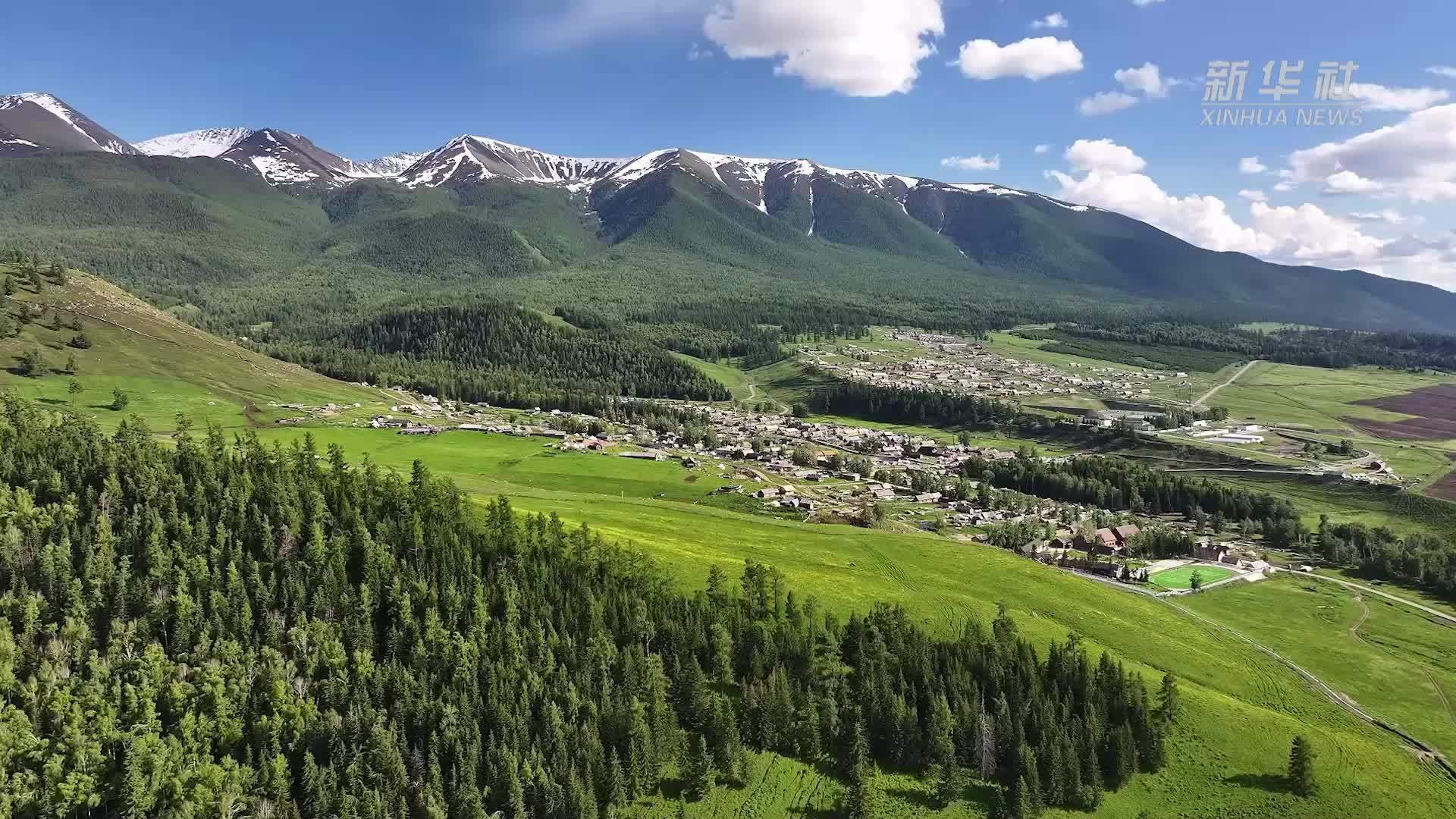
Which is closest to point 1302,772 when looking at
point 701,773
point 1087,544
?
point 701,773

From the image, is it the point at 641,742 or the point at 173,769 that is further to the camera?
the point at 641,742

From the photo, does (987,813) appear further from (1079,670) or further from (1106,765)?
(1079,670)

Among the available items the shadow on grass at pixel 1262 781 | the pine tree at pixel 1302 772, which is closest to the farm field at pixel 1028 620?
the shadow on grass at pixel 1262 781

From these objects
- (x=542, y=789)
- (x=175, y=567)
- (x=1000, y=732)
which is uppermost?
(x=175, y=567)

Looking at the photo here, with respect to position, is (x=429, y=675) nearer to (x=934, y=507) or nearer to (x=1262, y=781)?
(x=1262, y=781)

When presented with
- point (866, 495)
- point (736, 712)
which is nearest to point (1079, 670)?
point (736, 712)

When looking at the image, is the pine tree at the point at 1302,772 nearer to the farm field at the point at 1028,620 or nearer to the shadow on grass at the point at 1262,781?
the shadow on grass at the point at 1262,781

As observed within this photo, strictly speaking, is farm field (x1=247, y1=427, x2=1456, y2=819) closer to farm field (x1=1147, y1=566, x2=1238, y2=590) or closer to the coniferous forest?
the coniferous forest
